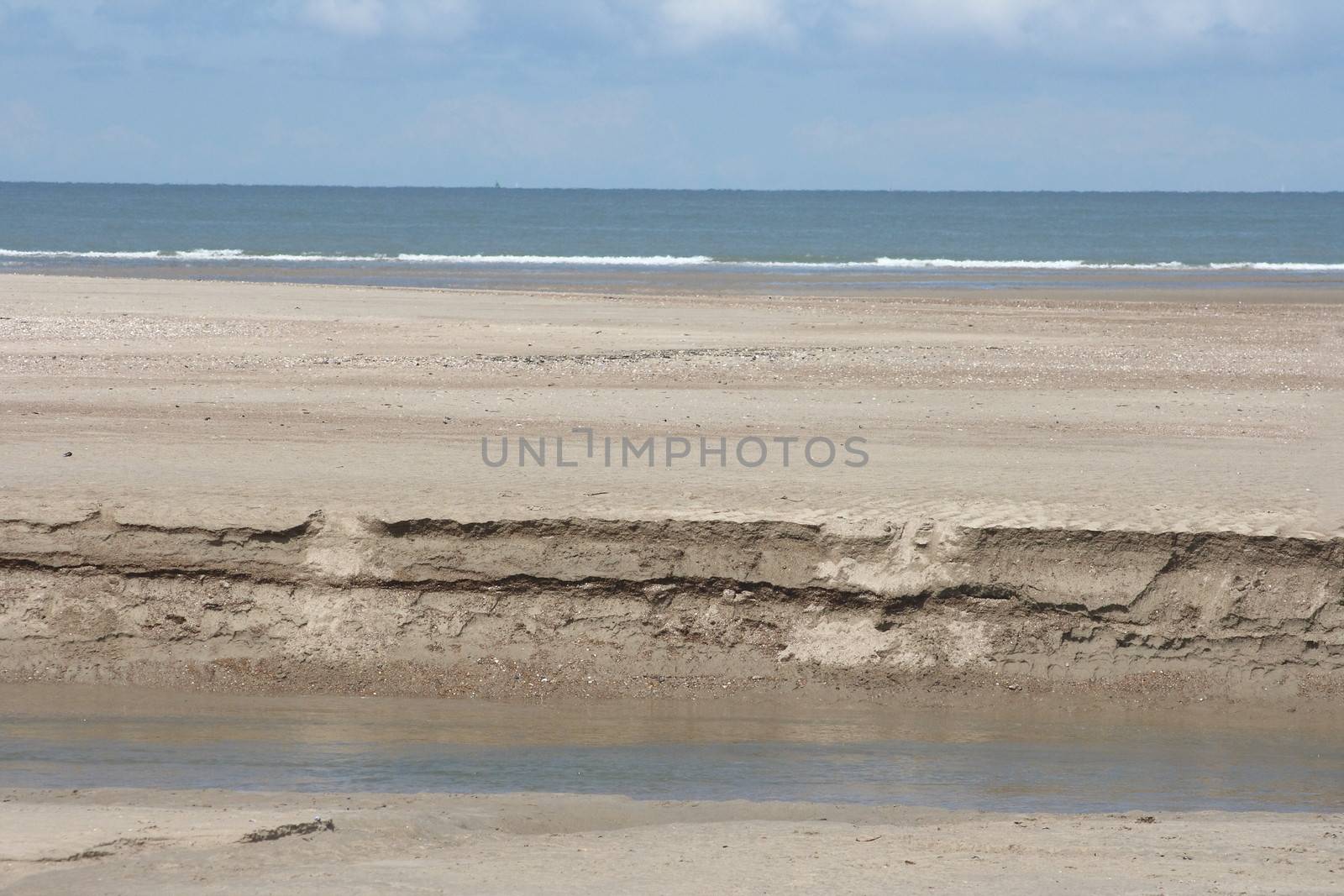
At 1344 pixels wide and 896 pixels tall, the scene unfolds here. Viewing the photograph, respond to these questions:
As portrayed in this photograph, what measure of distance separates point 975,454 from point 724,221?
66797 millimetres

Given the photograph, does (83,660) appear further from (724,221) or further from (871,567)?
(724,221)

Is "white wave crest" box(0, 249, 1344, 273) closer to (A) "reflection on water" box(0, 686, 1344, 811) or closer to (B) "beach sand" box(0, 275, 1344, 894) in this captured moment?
(B) "beach sand" box(0, 275, 1344, 894)

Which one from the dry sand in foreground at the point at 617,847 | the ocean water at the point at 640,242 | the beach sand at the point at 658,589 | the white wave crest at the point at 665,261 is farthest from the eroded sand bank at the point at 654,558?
the white wave crest at the point at 665,261

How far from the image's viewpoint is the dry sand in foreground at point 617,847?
4.34 meters

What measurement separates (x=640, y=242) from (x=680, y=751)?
161 ft

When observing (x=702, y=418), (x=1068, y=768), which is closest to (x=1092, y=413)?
(x=702, y=418)

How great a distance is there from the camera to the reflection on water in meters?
5.65

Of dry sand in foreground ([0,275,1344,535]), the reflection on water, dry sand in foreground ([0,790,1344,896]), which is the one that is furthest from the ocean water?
dry sand in foreground ([0,790,1344,896])

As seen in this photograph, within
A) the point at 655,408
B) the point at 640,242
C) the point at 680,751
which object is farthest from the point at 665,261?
the point at 680,751

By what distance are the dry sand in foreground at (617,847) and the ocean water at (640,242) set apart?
85.2 ft

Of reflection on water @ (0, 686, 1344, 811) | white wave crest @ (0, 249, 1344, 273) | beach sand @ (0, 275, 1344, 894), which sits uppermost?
white wave crest @ (0, 249, 1344, 273)

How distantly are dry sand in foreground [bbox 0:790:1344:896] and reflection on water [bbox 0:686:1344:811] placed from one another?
26cm

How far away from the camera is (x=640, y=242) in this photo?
2138 inches

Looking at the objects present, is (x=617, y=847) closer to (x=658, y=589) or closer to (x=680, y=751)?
(x=680, y=751)
